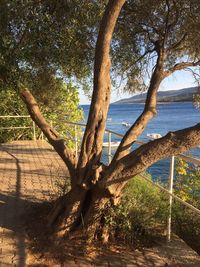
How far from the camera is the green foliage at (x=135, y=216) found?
467cm

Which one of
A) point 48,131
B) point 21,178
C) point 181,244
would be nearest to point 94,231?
point 181,244

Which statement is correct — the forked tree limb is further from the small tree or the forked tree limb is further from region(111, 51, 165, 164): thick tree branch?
region(111, 51, 165, 164): thick tree branch

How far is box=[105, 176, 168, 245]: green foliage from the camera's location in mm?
4668

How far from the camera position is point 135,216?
4812mm

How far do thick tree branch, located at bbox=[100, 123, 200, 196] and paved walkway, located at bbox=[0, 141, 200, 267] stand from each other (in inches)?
34.5

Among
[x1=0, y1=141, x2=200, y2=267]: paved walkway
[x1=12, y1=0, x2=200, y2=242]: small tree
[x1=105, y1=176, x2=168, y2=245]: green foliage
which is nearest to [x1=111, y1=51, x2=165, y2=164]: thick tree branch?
[x1=12, y1=0, x2=200, y2=242]: small tree

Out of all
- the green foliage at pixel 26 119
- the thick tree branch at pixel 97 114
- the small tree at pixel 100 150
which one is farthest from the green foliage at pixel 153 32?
the green foliage at pixel 26 119

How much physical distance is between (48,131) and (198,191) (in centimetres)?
302

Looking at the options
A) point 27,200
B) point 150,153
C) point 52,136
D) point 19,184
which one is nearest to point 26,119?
point 19,184

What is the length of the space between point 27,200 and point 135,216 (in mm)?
2352

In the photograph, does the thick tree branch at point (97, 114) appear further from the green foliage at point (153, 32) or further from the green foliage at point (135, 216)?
the green foliage at point (153, 32)

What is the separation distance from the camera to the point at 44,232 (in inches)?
197

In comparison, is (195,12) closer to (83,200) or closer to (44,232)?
(83,200)

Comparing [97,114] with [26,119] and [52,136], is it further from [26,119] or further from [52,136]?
[26,119]
